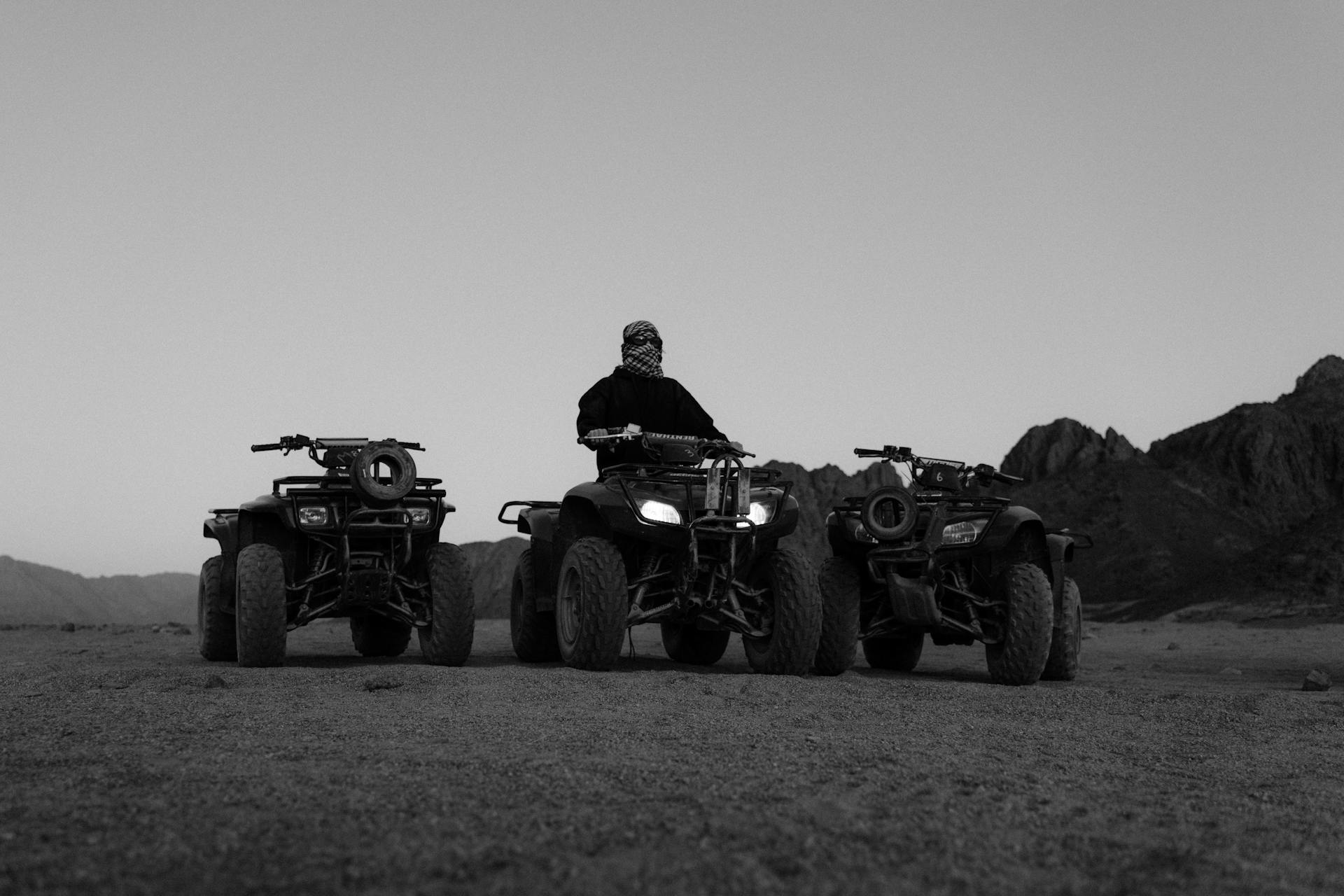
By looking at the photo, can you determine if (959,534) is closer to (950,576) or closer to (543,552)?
(950,576)

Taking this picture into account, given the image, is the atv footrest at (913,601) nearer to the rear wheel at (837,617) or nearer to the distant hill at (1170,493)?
the rear wheel at (837,617)

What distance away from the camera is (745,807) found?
3.87 meters

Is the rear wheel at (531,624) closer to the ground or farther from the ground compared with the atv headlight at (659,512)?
closer to the ground

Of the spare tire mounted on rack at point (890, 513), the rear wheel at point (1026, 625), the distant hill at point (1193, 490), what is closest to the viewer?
the rear wheel at point (1026, 625)

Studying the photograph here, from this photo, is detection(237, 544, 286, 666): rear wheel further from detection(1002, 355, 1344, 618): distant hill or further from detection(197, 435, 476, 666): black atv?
detection(1002, 355, 1344, 618): distant hill

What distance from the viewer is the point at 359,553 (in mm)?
10086

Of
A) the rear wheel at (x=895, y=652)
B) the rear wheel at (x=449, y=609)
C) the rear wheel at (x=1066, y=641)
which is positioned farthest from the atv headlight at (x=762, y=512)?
the rear wheel at (x=895, y=652)

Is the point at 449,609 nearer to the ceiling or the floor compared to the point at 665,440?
nearer to the floor

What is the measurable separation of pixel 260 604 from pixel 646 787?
19.3 feet

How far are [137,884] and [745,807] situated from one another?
5.79ft

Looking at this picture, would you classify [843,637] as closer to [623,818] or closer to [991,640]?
[991,640]

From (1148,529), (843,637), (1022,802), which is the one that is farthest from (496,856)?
(1148,529)

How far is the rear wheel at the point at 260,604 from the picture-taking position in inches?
365

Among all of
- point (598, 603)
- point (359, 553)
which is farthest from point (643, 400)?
point (359, 553)
